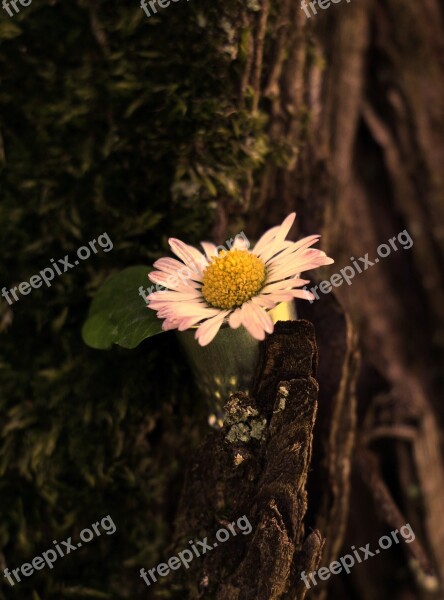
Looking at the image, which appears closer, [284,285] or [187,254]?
[284,285]

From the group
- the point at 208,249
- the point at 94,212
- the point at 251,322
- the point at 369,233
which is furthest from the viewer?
the point at 369,233

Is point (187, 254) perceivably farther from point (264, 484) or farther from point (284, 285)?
point (264, 484)

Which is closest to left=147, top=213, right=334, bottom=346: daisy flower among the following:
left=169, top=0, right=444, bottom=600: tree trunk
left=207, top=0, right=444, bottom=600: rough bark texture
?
left=169, top=0, right=444, bottom=600: tree trunk

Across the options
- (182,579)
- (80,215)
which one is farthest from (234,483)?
(80,215)

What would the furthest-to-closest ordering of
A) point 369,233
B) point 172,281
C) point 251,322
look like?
1. point 369,233
2. point 172,281
3. point 251,322

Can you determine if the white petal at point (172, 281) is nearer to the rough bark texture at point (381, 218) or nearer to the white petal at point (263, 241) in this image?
the white petal at point (263, 241)

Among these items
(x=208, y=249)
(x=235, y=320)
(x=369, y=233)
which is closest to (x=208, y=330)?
(x=235, y=320)

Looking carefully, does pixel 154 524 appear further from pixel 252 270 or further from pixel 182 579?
pixel 252 270

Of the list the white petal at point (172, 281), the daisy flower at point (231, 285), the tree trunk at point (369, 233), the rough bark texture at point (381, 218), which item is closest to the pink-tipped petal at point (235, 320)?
the daisy flower at point (231, 285)
